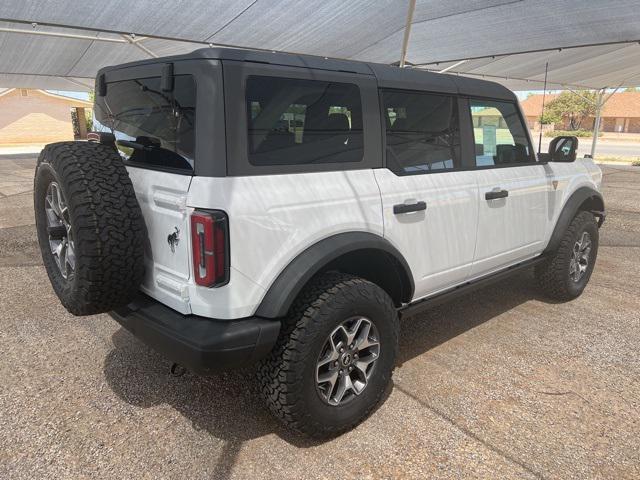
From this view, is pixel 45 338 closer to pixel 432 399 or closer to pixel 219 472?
pixel 219 472

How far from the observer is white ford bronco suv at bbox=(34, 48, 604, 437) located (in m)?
2.09

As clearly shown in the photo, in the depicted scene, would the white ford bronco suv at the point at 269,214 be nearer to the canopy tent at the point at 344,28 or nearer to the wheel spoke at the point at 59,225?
the wheel spoke at the point at 59,225

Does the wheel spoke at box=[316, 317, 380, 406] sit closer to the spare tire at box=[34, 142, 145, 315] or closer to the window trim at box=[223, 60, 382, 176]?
the window trim at box=[223, 60, 382, 176]

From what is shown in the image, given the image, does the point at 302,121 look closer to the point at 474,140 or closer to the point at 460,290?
the point at 474,140

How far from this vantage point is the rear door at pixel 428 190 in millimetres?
2725

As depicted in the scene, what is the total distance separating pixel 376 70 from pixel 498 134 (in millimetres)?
1307

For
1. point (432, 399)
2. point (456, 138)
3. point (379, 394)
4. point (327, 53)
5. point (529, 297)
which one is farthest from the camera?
point (327, 53)

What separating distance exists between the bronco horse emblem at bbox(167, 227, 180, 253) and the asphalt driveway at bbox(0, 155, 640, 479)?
1047 millimetres

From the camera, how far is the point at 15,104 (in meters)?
35.6

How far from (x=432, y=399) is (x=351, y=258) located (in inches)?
39.5

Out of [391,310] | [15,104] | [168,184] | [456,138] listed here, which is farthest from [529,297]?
[15,104]

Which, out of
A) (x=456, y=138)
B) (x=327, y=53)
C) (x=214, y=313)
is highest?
(x=327, y=53)

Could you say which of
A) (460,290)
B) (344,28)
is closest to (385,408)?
(460,290)

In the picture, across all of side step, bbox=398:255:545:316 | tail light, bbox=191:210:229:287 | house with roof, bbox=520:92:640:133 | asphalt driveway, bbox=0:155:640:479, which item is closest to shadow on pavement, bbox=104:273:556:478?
asphalt driveway, bbox=0:155:640:479
